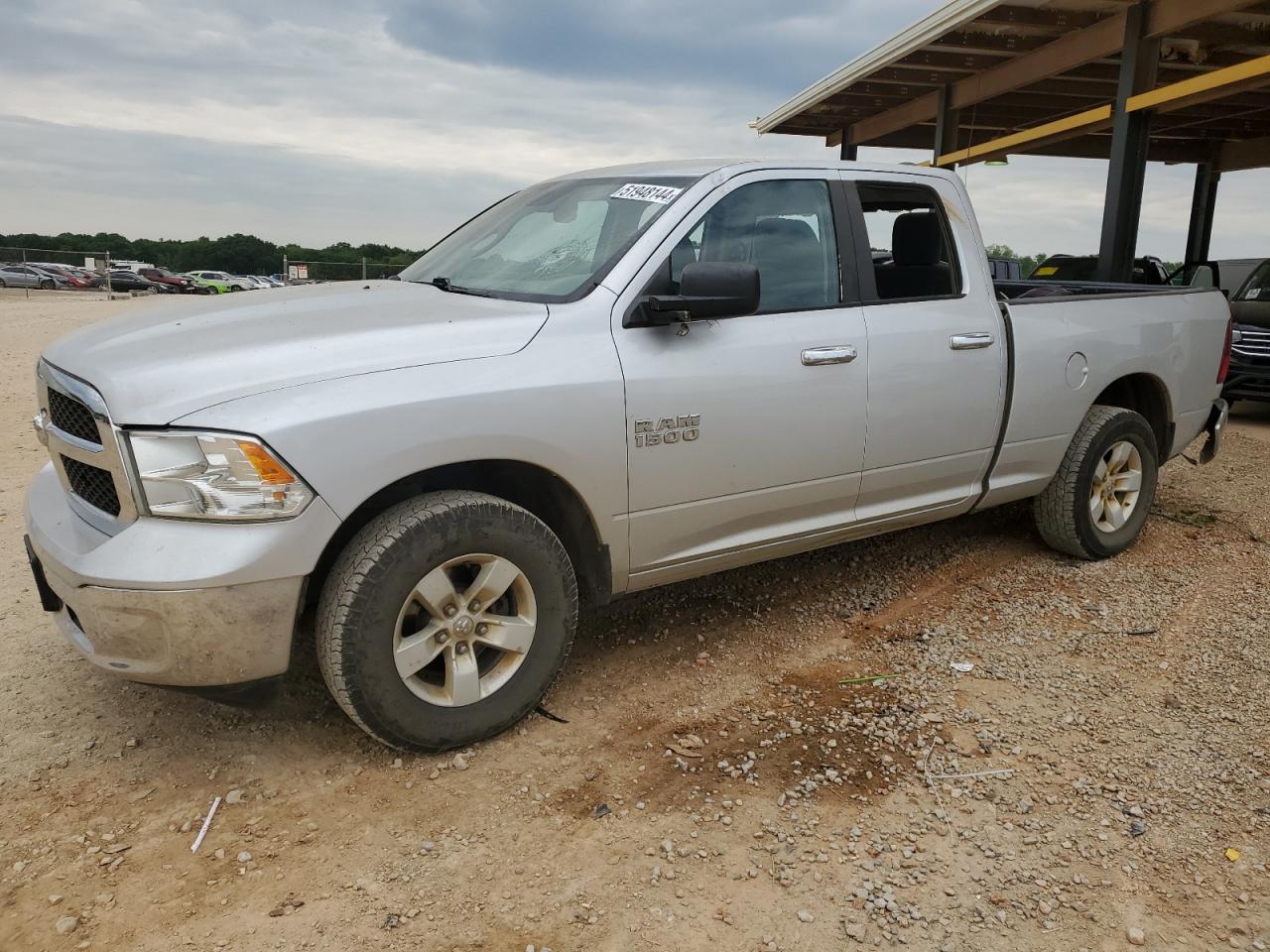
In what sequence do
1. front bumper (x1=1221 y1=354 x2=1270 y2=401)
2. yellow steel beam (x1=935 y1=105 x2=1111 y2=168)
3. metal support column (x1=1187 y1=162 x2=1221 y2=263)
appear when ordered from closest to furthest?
front bumper (x1=1221 y1=354 x2=1270 y2=401) < yellow steel beam (x1=935 y1=105 x2=1111 y2=168) < metal support column (x1=1187 y1=162 x2=1221 y2=263)

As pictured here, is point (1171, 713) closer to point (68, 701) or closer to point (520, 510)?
point (520, 510)

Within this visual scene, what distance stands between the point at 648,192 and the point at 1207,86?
844cm

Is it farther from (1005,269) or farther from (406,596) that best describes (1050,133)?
(406,596)

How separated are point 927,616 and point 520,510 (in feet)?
7.15

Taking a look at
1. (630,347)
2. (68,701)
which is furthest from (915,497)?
(68,701)

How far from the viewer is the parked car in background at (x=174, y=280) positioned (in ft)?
147

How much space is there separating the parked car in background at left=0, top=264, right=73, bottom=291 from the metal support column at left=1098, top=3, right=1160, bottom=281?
3694 cm

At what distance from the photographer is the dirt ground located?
7.83 ft

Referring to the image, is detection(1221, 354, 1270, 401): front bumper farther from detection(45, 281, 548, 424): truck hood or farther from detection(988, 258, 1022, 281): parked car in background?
detection(45, 281, 548, 424): truck hood

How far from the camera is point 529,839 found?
8.84ft

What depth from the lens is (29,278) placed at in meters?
36.6

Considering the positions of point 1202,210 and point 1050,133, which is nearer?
point 1050,133

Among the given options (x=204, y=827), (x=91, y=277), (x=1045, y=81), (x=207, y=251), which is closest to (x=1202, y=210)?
(x=1045, y=81)

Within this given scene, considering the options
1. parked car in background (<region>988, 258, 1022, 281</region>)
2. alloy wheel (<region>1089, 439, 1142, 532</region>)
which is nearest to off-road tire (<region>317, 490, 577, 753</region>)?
alloy wheel (<region>1089, 439, 1142, 532</region>)
